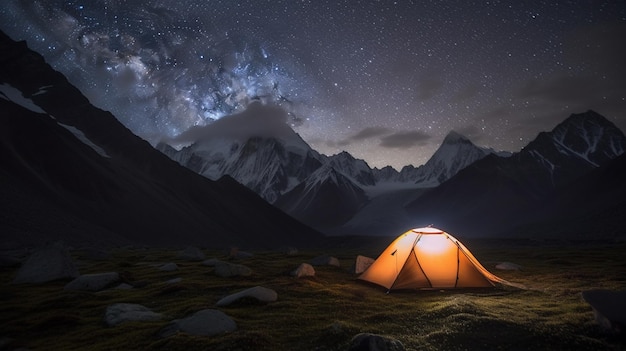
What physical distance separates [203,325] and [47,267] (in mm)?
13891

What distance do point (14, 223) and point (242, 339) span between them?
75.0m

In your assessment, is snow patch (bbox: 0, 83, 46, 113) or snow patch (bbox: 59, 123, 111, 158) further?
snow patch (bbox: 0, 83, 46, 113)

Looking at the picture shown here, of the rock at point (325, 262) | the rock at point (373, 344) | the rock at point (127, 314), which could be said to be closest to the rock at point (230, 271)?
the rock at point (325, 262)

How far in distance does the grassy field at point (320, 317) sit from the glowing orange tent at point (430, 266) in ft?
1.77

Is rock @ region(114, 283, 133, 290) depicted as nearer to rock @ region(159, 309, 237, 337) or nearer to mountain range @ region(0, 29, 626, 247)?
rock @ region(159, 309, 237, 337)

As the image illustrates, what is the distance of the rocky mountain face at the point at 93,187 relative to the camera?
77688 mm

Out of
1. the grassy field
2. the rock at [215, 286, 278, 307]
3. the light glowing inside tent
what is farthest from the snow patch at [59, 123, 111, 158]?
the light glowing inside tent

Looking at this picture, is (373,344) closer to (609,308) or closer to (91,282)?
(609,308)

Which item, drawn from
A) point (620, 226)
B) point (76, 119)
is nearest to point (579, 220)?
point (620, 226)

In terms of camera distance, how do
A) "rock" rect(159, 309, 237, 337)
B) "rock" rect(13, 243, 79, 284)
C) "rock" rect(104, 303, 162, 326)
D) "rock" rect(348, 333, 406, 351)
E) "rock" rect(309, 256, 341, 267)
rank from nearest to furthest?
"rock" rect(348, 333, 406, 351) → "rock" rect(159, 309, 237, 337) → "rock" rect(104, 303, 162, 326) → "rock" rect(13, 243, 79, 284) → "rock" rect(309, 256, 341, 267)

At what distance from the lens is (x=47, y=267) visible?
62.5 ft

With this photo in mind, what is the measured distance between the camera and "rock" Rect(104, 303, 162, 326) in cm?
1137

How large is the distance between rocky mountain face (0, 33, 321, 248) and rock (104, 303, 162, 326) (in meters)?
58.1

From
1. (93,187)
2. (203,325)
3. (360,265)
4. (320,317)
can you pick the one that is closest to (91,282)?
(203,325)
